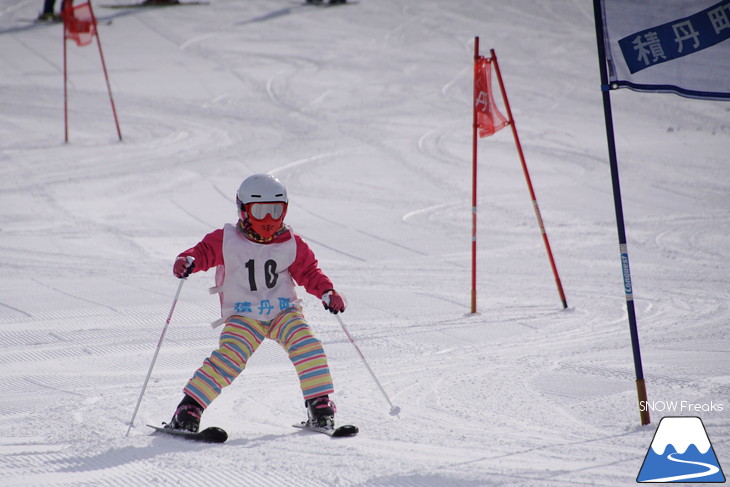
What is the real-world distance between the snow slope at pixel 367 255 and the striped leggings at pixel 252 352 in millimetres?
313

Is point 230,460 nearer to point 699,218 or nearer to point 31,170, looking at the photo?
point 699,218

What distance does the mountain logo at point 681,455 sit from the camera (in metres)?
3.55

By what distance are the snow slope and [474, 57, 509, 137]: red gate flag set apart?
157 centimetres

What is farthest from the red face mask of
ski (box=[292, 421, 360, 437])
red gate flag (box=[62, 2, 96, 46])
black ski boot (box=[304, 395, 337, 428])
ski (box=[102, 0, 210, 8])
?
ski (box=[102, 0, 210, 8])

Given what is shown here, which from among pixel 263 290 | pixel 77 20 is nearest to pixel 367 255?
pixel 263 290

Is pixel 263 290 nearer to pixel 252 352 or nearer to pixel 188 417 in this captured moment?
pixel 252 352

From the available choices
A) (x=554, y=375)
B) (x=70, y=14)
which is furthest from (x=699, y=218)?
(x=70, y=14)

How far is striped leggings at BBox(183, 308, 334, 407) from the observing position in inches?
172

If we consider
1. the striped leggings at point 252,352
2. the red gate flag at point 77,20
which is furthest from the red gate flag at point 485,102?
the red gate flag at point 77,20

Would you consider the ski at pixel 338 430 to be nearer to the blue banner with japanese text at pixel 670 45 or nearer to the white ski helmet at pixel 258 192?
the white ski helmet at pixel 258 192

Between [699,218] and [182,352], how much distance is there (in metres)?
7.27

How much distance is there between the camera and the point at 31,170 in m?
12.8

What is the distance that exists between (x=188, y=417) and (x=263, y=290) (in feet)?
2.47

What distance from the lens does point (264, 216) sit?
14.9 ft
